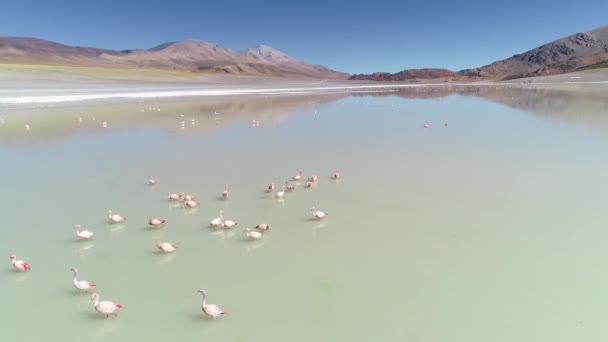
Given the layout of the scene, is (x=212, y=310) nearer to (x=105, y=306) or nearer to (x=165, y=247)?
(x=105, y=306)

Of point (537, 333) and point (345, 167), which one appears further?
point (345, 167)

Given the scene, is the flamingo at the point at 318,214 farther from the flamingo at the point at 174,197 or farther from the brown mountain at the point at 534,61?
the brown mountain at the point at 534,61

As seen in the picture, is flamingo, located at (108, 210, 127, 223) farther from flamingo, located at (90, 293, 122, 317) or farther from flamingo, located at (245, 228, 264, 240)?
flamingo, located at (90, 293, 122, 317)

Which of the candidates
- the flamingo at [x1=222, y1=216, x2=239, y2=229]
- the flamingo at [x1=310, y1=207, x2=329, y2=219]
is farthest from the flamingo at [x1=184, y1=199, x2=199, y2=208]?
the flamingo at [x1=310, y1=207, x2=329, y2=219]

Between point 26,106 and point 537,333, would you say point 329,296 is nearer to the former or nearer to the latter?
point 537,333

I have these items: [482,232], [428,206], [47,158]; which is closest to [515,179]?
[428,206]

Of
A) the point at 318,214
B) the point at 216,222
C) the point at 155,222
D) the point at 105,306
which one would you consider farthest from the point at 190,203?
the point at 105,306
